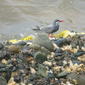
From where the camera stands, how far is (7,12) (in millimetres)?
17656

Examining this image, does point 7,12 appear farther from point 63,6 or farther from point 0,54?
point 0,54

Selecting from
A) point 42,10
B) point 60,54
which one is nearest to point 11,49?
point 60,54

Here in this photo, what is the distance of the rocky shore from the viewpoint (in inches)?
300

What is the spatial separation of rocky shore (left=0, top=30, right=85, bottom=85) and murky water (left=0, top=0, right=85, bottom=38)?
619cm

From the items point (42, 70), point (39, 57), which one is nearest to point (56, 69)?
point (42, 70)

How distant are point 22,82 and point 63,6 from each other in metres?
11.5

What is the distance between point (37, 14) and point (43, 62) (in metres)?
9.63

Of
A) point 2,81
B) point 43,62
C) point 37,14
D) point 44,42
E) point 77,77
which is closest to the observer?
point 2,81

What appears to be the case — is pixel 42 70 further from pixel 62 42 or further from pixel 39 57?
pixel 62 42

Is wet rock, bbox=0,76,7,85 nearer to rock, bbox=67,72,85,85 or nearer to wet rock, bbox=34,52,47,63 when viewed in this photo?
wet rock, bbox=34,52,47,63

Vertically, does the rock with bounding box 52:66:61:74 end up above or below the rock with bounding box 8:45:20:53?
below

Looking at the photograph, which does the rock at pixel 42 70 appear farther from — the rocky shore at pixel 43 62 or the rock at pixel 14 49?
the rock at pixel 14 49

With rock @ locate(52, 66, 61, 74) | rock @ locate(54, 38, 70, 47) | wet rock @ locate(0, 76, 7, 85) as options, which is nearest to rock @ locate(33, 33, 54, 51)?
rock @ locate(54, 38, 70, 47)

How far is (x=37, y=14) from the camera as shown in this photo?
693 inches
